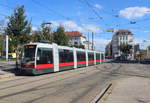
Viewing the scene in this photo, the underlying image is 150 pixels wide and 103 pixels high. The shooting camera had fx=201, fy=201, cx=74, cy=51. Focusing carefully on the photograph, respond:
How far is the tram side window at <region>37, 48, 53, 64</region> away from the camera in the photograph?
55.5 ft

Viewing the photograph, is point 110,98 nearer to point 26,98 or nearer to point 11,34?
point 26,98

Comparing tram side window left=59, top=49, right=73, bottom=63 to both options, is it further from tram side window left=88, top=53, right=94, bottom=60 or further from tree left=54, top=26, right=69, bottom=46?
tree left=54, top=26, right=69, bottom=46

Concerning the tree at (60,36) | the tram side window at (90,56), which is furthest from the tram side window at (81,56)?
the tree at (60,36)

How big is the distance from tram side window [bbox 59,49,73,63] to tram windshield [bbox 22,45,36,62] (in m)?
4.52

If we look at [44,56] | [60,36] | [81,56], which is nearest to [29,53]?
[44,56]

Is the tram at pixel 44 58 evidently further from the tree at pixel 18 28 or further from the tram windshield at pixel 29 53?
the tree at pixel 18 28

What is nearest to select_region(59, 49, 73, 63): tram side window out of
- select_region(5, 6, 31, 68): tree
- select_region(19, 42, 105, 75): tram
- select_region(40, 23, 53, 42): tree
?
select_region(19, 42, 105, 75): tram

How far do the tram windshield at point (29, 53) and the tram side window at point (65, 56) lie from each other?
4.52m

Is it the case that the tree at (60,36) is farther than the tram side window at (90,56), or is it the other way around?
the tree at (60,36)

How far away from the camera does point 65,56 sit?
2236 cm

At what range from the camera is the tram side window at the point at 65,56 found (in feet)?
68.9

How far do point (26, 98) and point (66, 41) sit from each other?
44.1 meters

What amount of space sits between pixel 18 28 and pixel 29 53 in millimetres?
23464

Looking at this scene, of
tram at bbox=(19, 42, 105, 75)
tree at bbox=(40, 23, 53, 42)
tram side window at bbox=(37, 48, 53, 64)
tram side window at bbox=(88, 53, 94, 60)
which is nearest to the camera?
tram at bbox=(19, 42, 105, 75)
